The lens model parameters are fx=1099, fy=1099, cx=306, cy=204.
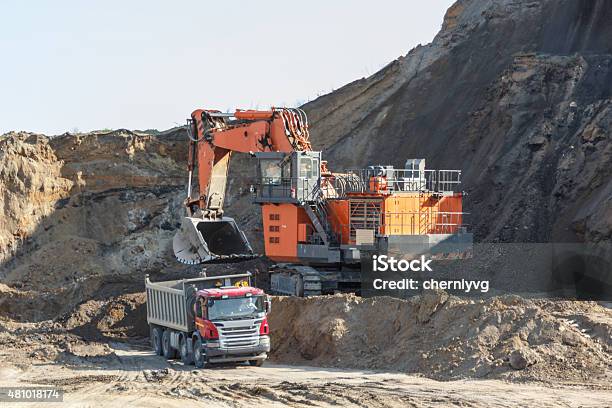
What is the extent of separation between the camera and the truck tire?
23.8 metres

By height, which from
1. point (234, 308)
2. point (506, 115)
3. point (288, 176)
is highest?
point (506, 115)

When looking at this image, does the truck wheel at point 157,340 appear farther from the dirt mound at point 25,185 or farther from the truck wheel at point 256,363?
the dirt mound at point 25,185

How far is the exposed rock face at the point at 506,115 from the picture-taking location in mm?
30734

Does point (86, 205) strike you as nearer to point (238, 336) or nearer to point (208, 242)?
point (208, 242)

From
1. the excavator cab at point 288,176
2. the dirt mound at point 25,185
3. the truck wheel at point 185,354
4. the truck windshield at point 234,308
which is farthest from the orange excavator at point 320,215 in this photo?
the dirt mound at point 25,185

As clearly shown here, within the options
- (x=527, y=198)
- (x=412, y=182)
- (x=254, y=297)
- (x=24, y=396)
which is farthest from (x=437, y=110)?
(x=24, y=396)

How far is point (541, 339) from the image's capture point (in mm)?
19391

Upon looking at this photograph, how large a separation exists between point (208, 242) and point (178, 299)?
20.7 ft

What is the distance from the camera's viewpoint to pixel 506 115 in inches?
1442

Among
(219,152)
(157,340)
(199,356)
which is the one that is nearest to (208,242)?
(219,152)

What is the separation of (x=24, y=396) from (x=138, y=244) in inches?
959

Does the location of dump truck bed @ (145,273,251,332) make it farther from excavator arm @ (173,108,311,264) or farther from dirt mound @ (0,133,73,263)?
dirt mound @ (0,133,73,263)

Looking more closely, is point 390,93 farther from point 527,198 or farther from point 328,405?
point 328,405

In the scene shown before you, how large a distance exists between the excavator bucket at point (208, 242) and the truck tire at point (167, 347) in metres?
4.49
